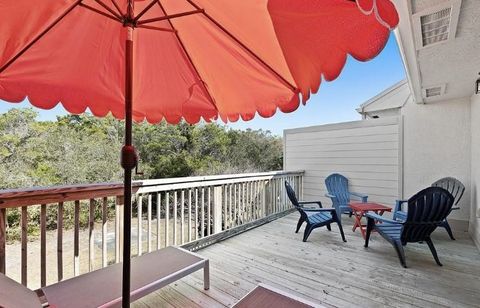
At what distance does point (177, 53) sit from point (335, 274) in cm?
280

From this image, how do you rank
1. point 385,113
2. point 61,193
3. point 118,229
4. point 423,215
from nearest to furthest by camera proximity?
point 61,193, point 118,229, point 423,215, point 385,113

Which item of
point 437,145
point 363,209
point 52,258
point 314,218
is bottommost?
point 52,258

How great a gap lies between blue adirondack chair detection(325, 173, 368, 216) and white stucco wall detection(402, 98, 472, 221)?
41.2 inches

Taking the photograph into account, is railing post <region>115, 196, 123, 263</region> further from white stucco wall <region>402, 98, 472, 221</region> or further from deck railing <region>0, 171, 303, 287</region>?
white stucco wall <region>402, 98, 472, 221</region>

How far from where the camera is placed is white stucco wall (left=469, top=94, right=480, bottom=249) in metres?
3.68

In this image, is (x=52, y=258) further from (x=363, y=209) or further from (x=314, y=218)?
(x=363, y=209)

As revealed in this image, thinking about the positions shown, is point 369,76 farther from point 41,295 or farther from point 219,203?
point 41,295

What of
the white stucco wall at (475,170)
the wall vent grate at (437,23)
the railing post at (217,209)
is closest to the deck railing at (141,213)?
the railing post at (217,209)

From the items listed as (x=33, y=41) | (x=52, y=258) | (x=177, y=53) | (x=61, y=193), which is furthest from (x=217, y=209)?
(x=52, y=258)

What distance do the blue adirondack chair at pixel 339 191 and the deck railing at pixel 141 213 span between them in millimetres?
853

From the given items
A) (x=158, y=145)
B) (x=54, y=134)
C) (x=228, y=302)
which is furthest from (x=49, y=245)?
(x=228, y=302)

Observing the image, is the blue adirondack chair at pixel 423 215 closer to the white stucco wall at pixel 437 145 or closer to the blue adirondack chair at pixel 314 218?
the blue adirondack chair at pixel 314 218

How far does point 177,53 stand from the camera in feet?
6.28

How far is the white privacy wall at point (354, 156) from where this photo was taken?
16.8 feet
